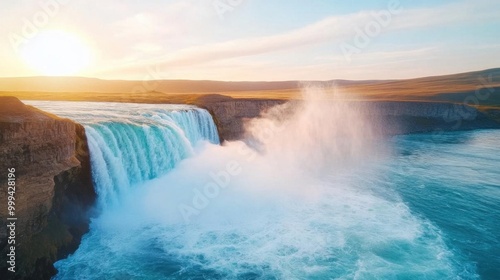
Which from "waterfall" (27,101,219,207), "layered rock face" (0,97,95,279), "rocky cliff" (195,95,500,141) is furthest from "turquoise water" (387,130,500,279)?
"layered rock face" (0,97,95,279)

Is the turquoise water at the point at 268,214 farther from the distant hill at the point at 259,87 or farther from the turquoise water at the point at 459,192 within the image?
the distant hill at the point at 259,87

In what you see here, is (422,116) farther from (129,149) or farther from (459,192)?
(129,149)

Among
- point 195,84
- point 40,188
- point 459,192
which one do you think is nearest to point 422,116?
point 459,192

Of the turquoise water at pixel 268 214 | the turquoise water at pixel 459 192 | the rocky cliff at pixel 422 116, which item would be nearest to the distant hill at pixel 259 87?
the rocky cliff at pixel 422 116

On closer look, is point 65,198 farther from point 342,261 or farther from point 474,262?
point 474,262

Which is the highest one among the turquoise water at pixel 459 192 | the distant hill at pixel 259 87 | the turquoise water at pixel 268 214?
the distant hill at pixel 259 87

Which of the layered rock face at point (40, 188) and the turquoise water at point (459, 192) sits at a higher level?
the layered rock face at point (40, 188)

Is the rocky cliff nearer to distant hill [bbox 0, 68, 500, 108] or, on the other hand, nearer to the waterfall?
distant hill [bbox 0, 68, 500, 108]
